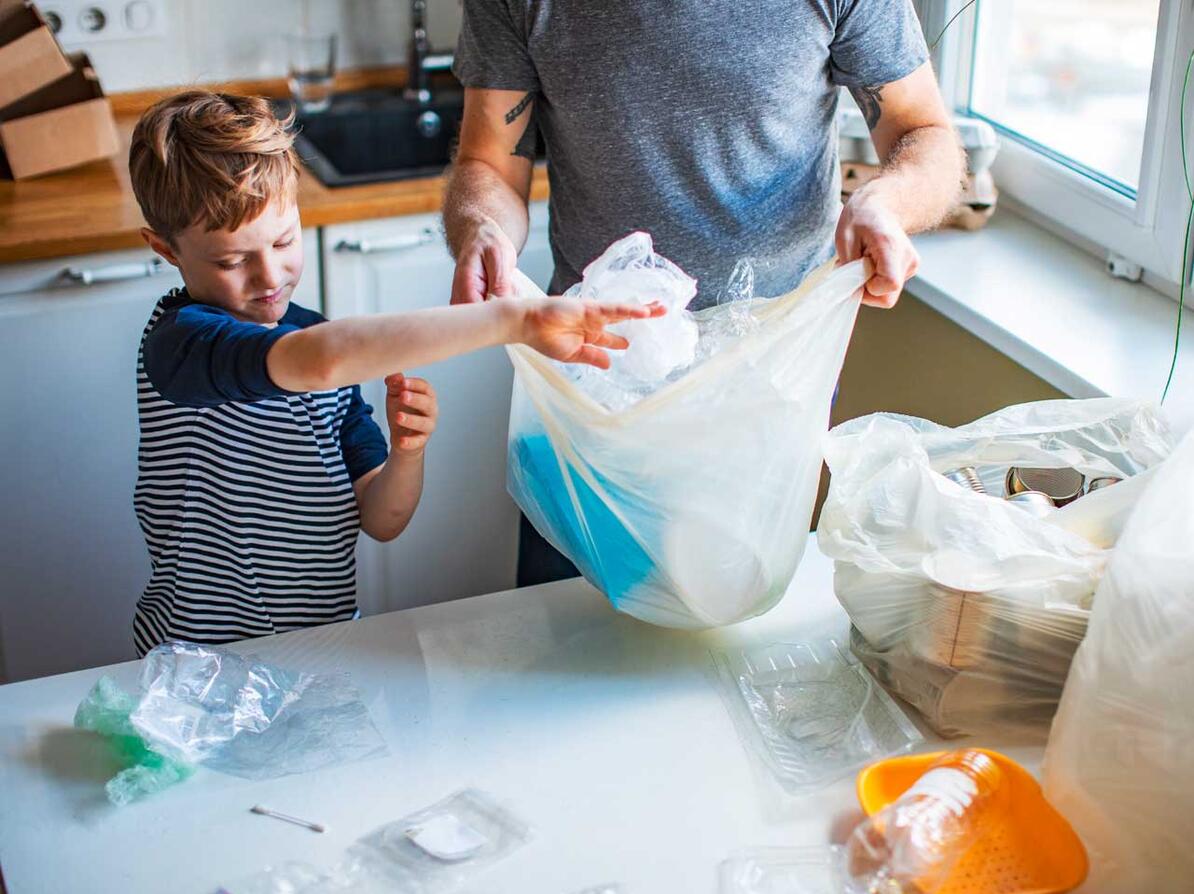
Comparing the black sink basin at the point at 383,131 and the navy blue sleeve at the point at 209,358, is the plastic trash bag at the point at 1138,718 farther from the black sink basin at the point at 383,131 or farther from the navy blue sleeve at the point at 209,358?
the black sink basin at the point at 383,131

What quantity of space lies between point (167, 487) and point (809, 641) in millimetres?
652

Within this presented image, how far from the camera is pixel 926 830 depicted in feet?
3.05

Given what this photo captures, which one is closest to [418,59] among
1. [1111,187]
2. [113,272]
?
[113,272]

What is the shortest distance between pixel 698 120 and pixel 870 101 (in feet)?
0.65

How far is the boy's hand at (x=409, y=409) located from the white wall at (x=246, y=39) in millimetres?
1247

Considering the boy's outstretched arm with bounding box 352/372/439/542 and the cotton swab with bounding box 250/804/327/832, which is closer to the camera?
the cotton swab with bounding box 250/804/327/832

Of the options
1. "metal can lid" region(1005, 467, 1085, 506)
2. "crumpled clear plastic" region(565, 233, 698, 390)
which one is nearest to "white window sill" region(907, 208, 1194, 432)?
"metal can lid" region(1005, 467, 1085, 506)

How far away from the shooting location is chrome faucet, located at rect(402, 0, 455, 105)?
7.95 ft

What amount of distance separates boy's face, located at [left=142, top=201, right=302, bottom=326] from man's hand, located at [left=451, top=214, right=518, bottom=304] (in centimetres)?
17

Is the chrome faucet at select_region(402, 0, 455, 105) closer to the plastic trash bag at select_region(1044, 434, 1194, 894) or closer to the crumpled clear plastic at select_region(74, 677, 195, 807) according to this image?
the crumpled clear plastic at select_region(74, 677, 195, 807)

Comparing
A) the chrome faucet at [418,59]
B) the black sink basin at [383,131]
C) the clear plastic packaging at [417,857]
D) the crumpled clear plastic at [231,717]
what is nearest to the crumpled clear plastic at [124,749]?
the crumpled clear plastic at [231,717]

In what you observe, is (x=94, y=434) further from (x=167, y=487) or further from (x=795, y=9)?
(x=795, y=9)

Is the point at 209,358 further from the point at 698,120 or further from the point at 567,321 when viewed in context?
the point at 698,120

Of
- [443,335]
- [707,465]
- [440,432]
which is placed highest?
[443,335]
